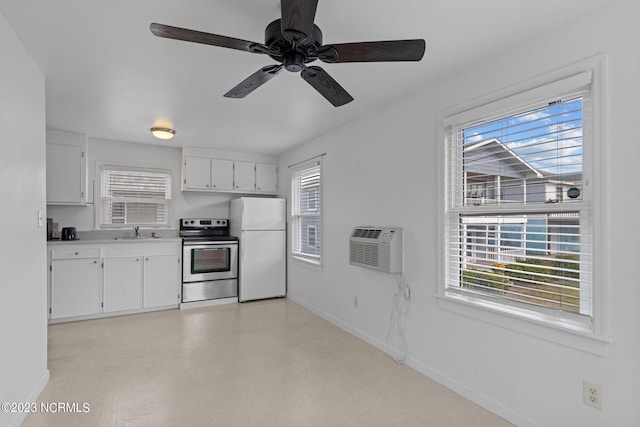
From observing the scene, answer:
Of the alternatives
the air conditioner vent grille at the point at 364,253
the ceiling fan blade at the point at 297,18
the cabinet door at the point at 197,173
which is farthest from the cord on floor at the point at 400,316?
the cabinet door at the point at 197,173

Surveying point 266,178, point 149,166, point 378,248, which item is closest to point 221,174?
point 266,178

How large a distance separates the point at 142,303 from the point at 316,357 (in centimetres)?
275

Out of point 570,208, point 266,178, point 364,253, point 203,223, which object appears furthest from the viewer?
point 266,178

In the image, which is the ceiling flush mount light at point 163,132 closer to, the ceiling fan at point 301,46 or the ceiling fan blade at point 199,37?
the ceiling fan at point 301,46

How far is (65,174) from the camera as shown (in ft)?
13.7

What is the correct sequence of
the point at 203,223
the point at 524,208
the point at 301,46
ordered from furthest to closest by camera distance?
1. the point at 203,223
2. the point at 524,208
3. the point at 301,46

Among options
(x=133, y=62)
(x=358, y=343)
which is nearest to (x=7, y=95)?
(x=133, y=62)

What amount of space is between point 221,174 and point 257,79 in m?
3.48

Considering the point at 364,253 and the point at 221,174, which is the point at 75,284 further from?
the point at 364,253

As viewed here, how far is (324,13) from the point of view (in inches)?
71.2

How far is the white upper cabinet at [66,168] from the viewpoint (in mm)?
4098

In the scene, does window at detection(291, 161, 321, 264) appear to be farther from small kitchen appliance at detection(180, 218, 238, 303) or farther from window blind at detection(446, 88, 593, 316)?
window blind at detection(446, 88, 593, 316)

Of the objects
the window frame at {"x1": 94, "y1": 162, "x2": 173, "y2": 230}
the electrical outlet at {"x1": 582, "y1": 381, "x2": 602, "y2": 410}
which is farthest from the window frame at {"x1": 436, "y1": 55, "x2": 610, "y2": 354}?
the window frame at {"x1": 94, "y1": 162, "x2": 173, "y2": 230}

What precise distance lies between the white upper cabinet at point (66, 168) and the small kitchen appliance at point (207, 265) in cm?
142
